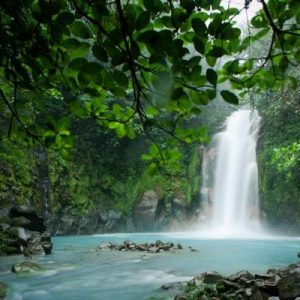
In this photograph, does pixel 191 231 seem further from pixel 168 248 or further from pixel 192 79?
pixel 192 79

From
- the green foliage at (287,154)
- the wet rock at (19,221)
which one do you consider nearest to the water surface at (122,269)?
the wet rock at (19,221)

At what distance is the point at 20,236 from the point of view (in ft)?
38.4

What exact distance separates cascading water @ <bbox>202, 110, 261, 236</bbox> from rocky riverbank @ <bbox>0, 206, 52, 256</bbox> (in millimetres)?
10674

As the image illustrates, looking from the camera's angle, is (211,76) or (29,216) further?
(29,216)

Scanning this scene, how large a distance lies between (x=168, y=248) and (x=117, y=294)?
5871 mm

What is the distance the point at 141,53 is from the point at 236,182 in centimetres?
2155

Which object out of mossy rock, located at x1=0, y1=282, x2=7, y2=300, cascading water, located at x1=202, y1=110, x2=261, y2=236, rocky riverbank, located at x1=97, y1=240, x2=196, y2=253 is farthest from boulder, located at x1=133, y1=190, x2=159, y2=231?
mossy rock, located at x1=0, y1=282, x2=7, y2=300

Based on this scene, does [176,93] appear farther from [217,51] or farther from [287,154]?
[287,154]

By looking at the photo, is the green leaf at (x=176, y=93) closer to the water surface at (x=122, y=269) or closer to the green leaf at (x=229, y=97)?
the green leaf at (x=229, y=97)

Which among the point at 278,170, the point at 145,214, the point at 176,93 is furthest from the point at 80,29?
the point at 145,214

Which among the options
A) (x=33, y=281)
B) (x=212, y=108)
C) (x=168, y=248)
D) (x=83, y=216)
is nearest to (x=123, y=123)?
(x=33, y=281)

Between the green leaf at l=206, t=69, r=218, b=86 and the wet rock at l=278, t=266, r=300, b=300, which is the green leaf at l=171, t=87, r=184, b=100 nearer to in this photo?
the green leaf at l=206, t=69, r=218, b=86

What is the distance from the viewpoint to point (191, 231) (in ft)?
72.8

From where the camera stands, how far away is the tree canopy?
1.29m
